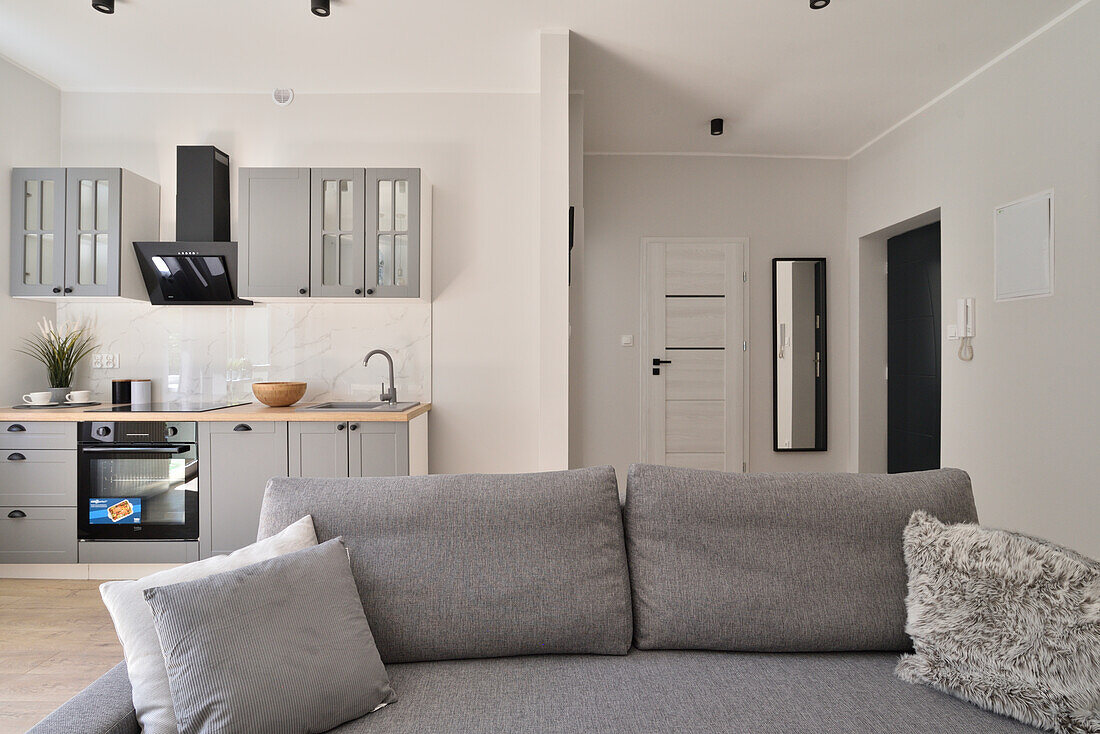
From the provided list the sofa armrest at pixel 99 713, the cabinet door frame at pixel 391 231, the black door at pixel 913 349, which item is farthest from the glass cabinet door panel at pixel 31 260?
the black door at pixel 913 349

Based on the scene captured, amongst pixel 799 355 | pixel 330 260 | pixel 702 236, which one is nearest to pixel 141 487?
pixel 330 260

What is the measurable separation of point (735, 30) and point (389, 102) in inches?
87.0

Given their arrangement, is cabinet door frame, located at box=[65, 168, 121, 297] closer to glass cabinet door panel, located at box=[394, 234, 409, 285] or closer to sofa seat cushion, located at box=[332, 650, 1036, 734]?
glass cabinet door panel, located at box=[394, 234, 409, 285]

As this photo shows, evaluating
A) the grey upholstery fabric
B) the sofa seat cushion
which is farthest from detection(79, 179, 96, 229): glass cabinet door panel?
the grey upholstery fabric

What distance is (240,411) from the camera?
11.4 ft

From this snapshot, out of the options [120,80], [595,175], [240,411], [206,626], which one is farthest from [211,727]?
[595,175]

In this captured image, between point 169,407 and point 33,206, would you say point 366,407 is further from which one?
point 33,206

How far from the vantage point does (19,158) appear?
3654 mm

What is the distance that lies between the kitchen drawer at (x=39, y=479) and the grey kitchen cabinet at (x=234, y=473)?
0.73 metres

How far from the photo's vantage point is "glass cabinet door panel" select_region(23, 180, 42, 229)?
3580 mm

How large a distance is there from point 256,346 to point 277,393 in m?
0.55

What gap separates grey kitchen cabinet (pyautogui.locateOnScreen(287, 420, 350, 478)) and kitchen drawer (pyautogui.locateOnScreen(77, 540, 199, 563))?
29.1 inches

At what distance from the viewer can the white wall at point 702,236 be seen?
5180 mm

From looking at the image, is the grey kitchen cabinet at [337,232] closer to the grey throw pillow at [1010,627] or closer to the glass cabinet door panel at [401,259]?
the glass cabinet door panel at [401,259]
